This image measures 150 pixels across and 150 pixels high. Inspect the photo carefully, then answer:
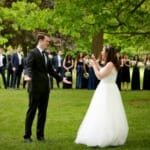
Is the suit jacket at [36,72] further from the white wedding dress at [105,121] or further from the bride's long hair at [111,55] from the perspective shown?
the bride's long hair at [111,55]

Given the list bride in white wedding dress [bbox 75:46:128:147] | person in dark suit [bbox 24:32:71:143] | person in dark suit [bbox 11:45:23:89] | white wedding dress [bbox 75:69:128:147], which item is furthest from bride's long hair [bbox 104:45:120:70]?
person in dark suit [bbox 11:45:23:89]

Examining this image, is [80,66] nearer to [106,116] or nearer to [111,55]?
[111,55]

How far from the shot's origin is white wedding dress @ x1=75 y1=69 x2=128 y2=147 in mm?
11586

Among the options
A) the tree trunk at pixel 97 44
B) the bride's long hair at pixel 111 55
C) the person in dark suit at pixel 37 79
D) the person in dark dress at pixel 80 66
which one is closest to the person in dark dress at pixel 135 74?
the tree trunk at pixel 97 44

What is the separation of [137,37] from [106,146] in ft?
47.8

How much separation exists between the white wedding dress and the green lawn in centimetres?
22

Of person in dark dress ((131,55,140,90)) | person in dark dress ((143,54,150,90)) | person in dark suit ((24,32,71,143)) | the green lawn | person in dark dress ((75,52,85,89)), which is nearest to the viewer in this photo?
the green lawn

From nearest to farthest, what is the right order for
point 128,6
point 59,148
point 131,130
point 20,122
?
point 59,148 → point 131,130 → point 20,122 → point 128,6

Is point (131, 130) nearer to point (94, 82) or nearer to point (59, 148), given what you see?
point (59, 148)

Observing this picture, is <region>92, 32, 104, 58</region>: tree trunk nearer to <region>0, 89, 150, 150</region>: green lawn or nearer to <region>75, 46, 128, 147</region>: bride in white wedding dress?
<region>0, 89, 150, 150</region>: green lawn

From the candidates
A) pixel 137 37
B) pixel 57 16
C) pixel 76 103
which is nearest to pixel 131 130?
pixel 76 103

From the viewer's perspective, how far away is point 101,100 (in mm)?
11898

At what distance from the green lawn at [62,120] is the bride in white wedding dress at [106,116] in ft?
0.75

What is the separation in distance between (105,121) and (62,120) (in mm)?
4287
